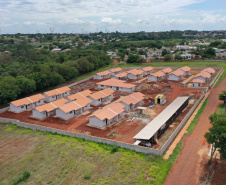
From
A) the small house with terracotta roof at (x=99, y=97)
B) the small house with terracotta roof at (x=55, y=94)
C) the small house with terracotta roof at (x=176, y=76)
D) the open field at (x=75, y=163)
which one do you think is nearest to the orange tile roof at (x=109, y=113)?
the open field at (x=75, y=163)

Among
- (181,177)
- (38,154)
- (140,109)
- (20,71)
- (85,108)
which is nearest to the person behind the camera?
(181,177)

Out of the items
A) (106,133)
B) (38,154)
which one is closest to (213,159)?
(106,133)

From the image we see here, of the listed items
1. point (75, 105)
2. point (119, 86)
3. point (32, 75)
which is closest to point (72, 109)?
point (75, 105)

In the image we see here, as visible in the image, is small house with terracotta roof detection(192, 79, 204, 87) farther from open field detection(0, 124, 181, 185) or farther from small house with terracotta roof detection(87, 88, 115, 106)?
open field detection(0, 124, 181, 185)

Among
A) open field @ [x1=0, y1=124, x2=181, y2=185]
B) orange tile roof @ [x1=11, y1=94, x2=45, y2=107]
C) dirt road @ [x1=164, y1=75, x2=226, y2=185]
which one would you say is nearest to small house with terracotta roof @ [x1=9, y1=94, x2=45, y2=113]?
orange tile roof @ [x1=11, y1=94, x2=45, y2=107]

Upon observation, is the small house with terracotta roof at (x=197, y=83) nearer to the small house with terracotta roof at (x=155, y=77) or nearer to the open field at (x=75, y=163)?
the small house with terracotta roof at (x=155, y=77)

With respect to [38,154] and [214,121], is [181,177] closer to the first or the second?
[214,121]
